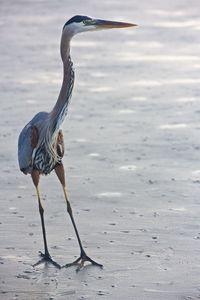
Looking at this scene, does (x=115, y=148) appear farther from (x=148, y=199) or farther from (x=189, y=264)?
(x=189, y=264)

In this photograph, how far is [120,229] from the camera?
9.47 m

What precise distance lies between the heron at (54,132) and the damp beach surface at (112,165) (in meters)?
0.33

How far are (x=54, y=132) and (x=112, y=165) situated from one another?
249 cm

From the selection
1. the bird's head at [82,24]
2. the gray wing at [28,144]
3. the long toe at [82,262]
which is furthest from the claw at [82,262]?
the bird's head at [82,24]

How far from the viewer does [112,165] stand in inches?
451

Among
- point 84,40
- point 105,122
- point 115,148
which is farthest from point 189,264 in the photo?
point 84,40

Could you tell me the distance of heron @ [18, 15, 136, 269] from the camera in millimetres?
8930

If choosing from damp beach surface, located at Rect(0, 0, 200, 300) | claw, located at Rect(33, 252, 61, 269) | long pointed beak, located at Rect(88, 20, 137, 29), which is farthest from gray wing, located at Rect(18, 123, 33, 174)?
long pointed beak, located at Rect(88, 20, 137, 29)

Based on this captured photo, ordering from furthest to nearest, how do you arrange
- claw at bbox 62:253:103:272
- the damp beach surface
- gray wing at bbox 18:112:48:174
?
gray wing at bbox 18:112:48:174 < claw at bbox 62:253:103:272 < the damp beach surface

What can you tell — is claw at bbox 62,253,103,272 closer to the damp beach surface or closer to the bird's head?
the damp beach surface

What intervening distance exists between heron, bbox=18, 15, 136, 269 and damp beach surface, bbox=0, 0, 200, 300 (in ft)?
1.08

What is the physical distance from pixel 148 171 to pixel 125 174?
0.76 feet

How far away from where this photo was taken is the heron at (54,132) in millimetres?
8930

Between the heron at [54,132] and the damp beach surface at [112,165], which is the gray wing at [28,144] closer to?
the heron at [54,132]
